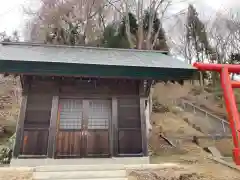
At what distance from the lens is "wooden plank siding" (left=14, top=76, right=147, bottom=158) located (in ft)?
17.8

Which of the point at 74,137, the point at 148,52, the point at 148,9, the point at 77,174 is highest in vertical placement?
the point at 148,9

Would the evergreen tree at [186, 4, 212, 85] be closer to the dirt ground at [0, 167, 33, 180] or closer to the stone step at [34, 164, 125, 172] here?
the stone step at [34, 164, 125, 172]

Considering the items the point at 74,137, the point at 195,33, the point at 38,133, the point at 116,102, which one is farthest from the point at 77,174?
the point at 195,33

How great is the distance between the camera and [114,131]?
18.9 ft

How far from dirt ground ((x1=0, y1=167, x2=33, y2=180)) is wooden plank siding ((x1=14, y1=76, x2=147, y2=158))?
945 millimetres

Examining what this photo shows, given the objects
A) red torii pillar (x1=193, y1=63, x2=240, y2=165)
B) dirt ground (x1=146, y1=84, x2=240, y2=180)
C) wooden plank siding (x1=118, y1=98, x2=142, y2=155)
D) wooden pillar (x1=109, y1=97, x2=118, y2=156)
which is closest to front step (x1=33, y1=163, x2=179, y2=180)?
dirt ground (x1=146, y1=84, x2=240, y2=180)

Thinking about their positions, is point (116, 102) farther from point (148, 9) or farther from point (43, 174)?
point (148, 9)

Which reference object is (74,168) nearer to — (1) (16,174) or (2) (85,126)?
(1) (16,174)

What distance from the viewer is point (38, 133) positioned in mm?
5477

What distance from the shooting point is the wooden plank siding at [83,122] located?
5.44m

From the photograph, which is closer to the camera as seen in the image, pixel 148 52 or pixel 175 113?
pixel 148 52

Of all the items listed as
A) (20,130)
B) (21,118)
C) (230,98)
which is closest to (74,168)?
(20,130)

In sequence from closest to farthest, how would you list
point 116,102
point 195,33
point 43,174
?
point 43,174, point 116,102, point 195,33

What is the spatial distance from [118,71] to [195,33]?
25.8m
